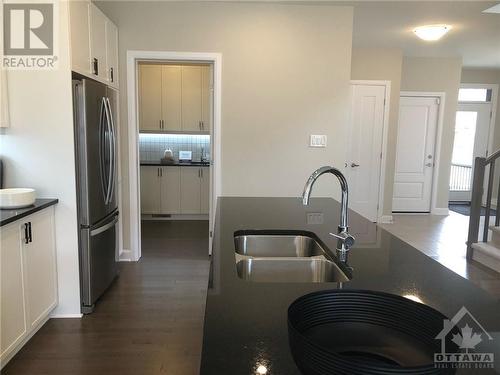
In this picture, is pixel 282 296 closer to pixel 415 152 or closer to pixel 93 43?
pixel 93 43

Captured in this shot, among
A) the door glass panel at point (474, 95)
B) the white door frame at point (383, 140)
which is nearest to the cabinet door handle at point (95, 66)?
the white door frame at point (383, 140)

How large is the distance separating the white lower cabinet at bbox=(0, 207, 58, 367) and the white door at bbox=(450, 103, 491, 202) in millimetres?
7453

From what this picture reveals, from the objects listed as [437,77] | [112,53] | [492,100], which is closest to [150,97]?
[112,53]

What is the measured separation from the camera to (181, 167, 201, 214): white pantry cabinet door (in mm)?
6000

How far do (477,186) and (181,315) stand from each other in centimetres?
388

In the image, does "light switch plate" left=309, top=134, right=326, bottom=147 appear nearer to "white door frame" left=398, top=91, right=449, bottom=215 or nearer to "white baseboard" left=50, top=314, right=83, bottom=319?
"white baseboard" left=50, top=314, right=83, bottom=319

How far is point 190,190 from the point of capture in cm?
604

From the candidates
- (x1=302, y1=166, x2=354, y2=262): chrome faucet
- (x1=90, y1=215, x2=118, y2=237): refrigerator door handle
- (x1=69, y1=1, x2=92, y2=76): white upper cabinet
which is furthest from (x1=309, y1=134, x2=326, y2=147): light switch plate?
(x1=302, y1=166, x2=354, y2=262): chrome faucet

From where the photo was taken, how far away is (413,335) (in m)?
1.02

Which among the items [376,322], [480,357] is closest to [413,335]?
[376,322]

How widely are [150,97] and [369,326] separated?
5.51 metres

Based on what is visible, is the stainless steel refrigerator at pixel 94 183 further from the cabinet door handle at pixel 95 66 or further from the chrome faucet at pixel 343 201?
the chrome faucet at pixel 343 201

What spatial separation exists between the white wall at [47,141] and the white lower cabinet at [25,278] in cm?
10
